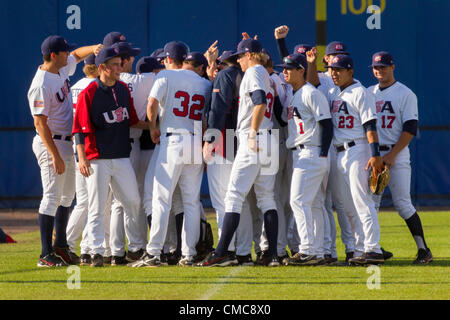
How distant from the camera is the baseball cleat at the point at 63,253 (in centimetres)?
793

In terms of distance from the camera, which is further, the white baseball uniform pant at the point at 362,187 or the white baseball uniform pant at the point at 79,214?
the white baseball uniform pant at the point at 79,214

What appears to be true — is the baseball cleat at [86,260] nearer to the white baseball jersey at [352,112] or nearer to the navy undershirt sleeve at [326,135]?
the navy undershirt sleeve at [326,135]

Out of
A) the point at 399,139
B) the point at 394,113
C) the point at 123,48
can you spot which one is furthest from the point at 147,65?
the point at 399,139

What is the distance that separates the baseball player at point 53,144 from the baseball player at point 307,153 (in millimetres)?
2211

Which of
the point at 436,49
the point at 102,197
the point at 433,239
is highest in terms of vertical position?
the point at 436,49

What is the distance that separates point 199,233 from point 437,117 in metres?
9.04

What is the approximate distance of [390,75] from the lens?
8336mm

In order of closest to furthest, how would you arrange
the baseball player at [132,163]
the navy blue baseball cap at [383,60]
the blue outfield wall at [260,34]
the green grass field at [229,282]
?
the green grass field at [229,282] → the baseball player at [132,163] → the navy blue baseball cap at [383,60] → the blue outfield wall at [260,34]

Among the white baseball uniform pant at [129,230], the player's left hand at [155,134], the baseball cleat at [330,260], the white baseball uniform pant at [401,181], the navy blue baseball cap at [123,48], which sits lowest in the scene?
the baseball cleat at [330,260]

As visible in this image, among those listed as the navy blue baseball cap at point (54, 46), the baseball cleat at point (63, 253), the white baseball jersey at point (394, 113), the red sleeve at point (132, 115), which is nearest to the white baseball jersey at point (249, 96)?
the red sleeve at point (132, 115)

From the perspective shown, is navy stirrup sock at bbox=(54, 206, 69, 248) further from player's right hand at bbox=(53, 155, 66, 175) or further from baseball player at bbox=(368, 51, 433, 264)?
baseball player at bbox=(368, 51, 433, 264)

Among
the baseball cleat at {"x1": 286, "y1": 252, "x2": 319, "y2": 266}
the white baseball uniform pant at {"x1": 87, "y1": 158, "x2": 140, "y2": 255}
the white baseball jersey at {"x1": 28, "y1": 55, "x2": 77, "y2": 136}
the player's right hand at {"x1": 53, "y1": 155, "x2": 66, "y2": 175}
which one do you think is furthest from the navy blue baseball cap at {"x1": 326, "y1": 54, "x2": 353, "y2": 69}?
the player's right hand at {"x1": 53, "y1": 155, "x2": 66, "y2": 175}
